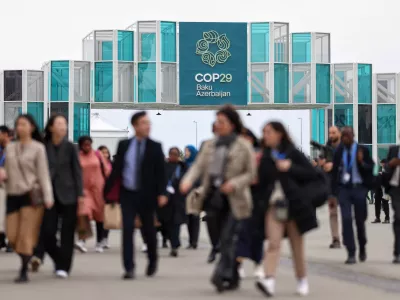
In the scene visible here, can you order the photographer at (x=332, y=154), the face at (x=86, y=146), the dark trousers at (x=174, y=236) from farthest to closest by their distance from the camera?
the photographer at (x=332, y=154) → the face at (x=86, y=146) → the dark trousers at (x=174, y=236)

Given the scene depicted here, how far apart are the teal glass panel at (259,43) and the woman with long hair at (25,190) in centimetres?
4602

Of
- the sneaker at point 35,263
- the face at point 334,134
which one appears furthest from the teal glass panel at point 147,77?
the sneaker at point 35,263

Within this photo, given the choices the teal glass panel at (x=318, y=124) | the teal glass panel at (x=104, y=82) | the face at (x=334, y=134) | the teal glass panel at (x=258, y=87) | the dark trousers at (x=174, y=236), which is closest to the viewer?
the dark trousers at (x=174, y=236)

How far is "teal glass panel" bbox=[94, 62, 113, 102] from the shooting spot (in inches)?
A: 2295

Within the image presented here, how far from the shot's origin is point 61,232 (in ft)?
44.8

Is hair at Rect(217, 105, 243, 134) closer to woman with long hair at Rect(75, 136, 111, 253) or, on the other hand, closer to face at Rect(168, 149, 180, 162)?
woman with long hair at Rect(75, 136, 111, 253)

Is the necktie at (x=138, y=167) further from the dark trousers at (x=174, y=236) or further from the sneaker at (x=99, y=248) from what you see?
the sneaker at (x=99, y=248)

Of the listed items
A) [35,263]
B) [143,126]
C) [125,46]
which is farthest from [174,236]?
[125,46]

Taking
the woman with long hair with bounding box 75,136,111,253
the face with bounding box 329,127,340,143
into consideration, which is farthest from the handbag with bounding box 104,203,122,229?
the face with bounding box 329,127,340,143

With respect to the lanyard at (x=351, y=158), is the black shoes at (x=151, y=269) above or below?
below

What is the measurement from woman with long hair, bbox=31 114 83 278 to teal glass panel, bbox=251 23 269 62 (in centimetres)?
4508

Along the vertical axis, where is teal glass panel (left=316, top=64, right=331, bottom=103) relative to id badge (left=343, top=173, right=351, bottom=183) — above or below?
above

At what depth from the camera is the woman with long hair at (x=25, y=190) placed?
12758mm

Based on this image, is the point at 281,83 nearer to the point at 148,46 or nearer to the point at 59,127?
the point at 148,46
